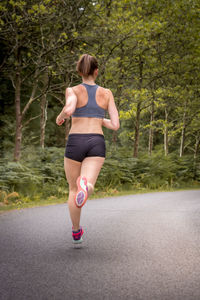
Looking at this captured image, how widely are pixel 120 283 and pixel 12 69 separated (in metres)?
10.3

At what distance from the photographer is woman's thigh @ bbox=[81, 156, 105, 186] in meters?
3.99

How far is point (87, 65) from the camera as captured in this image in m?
4.14

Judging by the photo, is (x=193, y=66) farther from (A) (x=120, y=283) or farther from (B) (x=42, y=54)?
(A) (x=120, y=283)

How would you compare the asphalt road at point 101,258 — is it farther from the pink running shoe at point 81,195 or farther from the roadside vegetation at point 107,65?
the roadside vegetation at point 107,65

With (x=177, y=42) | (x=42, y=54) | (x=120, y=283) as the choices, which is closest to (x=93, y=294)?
(x=120, y=283)

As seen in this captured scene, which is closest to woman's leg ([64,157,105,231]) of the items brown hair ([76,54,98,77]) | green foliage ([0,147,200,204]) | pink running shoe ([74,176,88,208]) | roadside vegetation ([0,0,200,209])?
pink running shoe ([74,176,88,208])

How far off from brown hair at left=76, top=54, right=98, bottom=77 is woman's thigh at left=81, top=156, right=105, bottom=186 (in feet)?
3.33

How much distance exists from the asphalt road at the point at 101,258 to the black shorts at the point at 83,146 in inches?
45.6

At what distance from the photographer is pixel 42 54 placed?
10711 millimetres

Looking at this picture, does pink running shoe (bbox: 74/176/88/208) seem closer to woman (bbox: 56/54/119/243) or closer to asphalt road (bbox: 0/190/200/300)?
woman (bbox: 56/54/119/243)

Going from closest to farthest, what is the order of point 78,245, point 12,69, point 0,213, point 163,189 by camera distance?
1. point 78,245
2. point 0,213
3. point 12,69
4. point 163,189

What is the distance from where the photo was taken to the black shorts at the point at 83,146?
4078mm

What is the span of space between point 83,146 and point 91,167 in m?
0.26

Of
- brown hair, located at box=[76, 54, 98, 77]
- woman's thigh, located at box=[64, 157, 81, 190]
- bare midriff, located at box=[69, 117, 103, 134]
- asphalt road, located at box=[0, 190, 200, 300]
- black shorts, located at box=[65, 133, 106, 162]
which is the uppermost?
brown hair, located at box=[76, 54, 98, 77]
